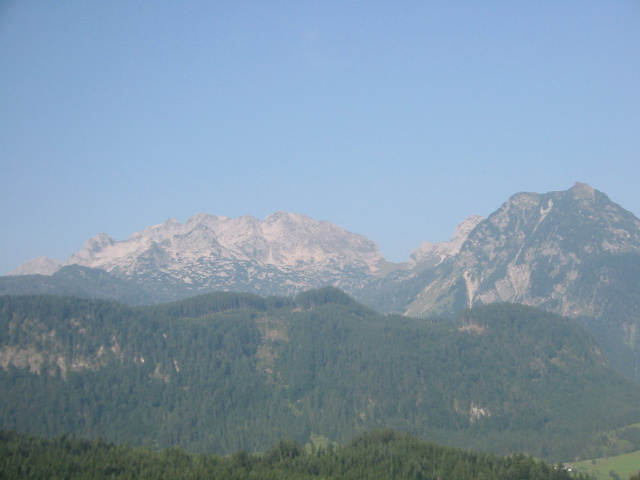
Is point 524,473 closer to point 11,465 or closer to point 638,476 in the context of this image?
point 638,476

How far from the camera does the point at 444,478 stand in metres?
197

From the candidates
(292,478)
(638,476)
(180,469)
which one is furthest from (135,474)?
(638,476)

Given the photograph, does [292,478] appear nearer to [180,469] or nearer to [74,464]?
[180,469]

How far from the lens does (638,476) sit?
617 feet

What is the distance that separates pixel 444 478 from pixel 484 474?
1134 cm

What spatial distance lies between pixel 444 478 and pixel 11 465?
110m

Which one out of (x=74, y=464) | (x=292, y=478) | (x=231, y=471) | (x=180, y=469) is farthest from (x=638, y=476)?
(x=74, y=464)

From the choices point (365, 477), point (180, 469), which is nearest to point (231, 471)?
point (180, 469)

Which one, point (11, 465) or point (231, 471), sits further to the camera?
point (231, 471)

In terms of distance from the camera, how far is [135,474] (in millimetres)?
187625

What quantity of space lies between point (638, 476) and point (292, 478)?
289 feet

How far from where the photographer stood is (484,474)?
19888 cm

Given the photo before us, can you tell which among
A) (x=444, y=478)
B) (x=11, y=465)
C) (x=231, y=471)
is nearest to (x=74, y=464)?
(x=11, y=465)

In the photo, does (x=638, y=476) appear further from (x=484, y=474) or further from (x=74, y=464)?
(x=74, y=464)
